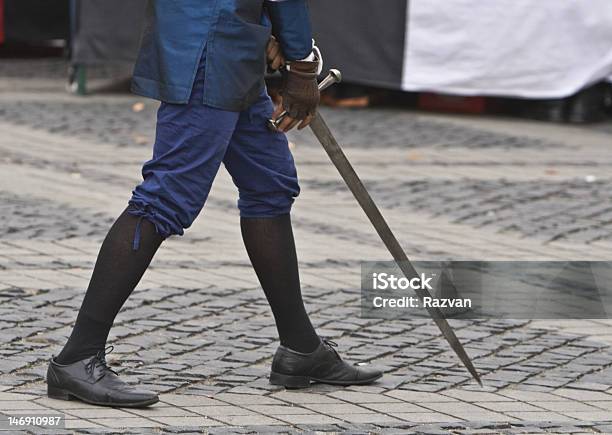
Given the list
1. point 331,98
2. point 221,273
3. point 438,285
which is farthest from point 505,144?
point 438,285

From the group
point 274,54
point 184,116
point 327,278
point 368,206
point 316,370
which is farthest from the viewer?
point 327,278

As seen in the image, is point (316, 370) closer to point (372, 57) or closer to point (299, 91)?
point (299, 91)

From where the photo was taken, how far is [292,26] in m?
4.16

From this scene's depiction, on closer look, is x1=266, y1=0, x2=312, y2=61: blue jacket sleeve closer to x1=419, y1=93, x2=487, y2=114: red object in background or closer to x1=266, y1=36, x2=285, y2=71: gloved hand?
x1=266, y1=36, x2=285, y2=71: gloved hand

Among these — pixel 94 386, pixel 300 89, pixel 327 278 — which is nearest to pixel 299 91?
pixel 300 89

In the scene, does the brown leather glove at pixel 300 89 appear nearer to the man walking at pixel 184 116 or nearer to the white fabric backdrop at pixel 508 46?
the man walking at pixel 184 116

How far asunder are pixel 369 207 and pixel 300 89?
0.42 m

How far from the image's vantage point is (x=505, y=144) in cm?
1046

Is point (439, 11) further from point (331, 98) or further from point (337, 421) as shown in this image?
point (337, 421)

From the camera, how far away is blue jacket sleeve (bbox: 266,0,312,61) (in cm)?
413

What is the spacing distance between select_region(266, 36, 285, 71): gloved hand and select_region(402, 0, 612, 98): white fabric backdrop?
7372 millimetres

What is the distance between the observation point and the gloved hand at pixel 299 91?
4.19 metres

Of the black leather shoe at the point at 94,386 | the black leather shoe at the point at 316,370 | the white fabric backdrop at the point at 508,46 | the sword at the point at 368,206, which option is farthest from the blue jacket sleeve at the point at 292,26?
the white fabric backdrop at the point at 508,46

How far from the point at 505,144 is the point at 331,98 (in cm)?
231
